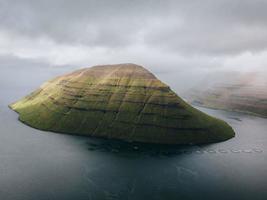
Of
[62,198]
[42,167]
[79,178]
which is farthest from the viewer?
[42,167]

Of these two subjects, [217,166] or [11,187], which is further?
[217,166]

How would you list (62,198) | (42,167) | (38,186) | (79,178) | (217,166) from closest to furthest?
1. (62,198)
2. (38,186)
3. (79,178)
4. (42,167)
5. (217,166)

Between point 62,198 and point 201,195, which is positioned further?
point 201,195

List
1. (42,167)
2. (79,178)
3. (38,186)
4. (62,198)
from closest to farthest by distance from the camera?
(62,198), (38,186), (79,178), (42,167)

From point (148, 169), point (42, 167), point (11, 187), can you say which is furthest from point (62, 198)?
point (148, 169)

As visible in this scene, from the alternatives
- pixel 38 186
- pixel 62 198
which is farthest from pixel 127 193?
pixel 38 186

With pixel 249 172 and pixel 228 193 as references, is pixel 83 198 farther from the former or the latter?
pixel 249 172

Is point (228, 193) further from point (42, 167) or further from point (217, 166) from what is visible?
point (42, 167)

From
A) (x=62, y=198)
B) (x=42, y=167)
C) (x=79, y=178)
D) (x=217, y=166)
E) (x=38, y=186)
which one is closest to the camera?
(x=62, y=198)
